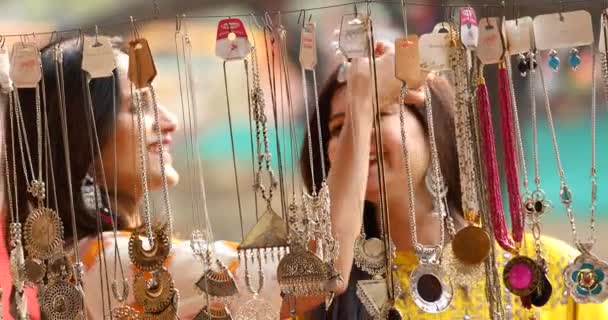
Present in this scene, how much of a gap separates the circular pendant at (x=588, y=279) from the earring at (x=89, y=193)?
0.90 m

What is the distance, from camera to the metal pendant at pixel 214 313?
1.90m

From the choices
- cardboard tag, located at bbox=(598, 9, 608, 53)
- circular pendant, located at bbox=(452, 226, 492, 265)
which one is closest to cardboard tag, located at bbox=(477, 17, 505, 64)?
cardboard tag, located at bbox=(598, 9, 608, 53)

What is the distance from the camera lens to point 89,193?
7.06 feet

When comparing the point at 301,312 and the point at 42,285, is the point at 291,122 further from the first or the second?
the point at 42,285

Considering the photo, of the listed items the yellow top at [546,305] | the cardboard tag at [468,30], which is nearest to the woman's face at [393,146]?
the yellow top at [546,305]

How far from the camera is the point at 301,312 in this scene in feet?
6.97

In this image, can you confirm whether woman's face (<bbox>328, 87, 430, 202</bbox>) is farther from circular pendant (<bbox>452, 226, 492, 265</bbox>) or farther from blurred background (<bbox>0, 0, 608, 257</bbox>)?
circular pendant (<bbox>452, 226, 492, 265</bbox>)

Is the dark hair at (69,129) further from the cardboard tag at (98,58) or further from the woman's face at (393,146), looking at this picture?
the woman's face at (393,146)

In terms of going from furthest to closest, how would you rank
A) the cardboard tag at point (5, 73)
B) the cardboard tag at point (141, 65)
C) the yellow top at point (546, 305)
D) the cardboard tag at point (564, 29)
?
the yellow top at point (546, 305) < the cardboard tag at point (5, 73) < the cardboard tag at point (141, 65) < the cardboard tag at point (564, 29)

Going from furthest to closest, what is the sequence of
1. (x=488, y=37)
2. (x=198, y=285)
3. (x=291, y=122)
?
(x=291, y=122) → (x=198, y=285) → (x=488, y=37)

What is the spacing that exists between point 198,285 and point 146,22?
54cm

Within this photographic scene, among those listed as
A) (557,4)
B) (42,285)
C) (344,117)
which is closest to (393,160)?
(344,117)

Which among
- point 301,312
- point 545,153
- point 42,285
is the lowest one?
point 301,312

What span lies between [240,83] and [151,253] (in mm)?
407
